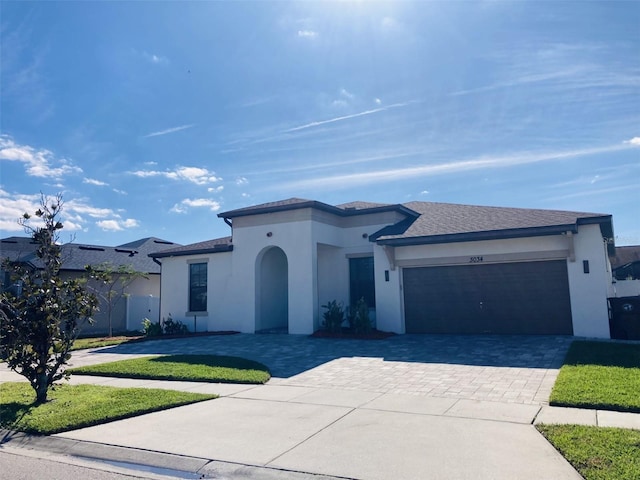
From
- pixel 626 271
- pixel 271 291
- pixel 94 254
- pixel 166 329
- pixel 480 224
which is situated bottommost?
pixel 166 329

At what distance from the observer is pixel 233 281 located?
1927 centimetres

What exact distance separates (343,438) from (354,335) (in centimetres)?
1034

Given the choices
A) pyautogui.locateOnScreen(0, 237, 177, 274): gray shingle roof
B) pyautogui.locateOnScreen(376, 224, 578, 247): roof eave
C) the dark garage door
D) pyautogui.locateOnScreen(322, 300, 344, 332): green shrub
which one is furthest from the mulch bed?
pyautogui.locateOnScreen(0, 237, 177, 274): gray shingle roof

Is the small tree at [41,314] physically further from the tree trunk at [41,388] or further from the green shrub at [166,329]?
the green shrub at [166,329]

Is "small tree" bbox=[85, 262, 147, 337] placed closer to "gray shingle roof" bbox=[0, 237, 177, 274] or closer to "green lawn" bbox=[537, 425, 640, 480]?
"gray shingle roof" bbox=[0, 237, 177, 274]

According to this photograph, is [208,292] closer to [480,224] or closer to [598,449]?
[480,224]

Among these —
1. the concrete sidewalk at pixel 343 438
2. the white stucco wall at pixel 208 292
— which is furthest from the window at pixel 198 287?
the concrete sidewalk at pixel 343 438

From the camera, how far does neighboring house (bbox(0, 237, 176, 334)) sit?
23.7 m

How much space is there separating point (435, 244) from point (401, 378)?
25.2ft

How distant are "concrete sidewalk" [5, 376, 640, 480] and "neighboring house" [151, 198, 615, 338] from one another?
8468mm

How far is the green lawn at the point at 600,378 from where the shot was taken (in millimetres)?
6848

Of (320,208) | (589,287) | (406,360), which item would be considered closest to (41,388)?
(406,360)

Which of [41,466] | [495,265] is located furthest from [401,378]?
[495,265]

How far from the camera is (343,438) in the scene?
5738 millimetres
